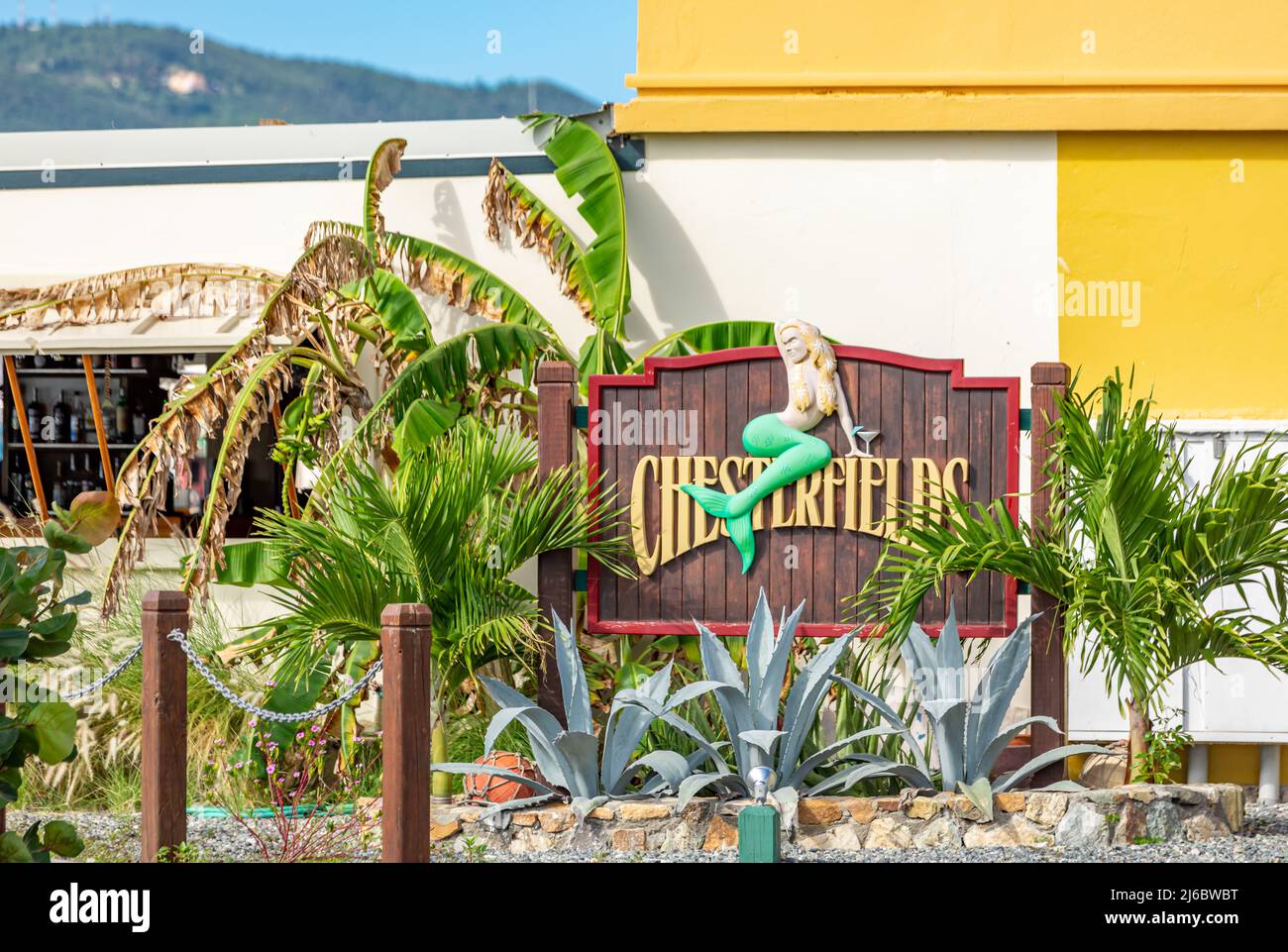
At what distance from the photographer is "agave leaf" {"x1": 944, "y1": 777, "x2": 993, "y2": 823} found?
19.7ft

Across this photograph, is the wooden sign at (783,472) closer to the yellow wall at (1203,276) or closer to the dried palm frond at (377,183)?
the yellow wall at (1203,276)

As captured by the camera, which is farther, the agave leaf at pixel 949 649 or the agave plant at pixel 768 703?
the agave leaf at pixel 949 649

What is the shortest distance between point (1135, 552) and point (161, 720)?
170 inches

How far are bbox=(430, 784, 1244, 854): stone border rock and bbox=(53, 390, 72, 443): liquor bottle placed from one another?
5520 millimetres

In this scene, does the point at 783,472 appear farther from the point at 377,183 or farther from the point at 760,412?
the point at 377,183

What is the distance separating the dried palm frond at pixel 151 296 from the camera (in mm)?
8570

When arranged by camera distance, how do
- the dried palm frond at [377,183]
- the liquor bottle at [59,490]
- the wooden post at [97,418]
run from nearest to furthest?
1. the dried palm frond at [377,183]
2. the wooden post at [97,418]
3. the liquor bottle at [59,490]

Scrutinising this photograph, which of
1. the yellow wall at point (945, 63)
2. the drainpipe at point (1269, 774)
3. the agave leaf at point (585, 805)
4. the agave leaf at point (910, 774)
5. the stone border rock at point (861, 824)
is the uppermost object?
the yellow wall at point (945, 63)

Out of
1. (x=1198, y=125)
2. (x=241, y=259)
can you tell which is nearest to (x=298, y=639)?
(x=241, y=259)

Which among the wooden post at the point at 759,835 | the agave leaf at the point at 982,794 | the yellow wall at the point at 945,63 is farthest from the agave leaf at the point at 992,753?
the yellow wall at the point at 945,63

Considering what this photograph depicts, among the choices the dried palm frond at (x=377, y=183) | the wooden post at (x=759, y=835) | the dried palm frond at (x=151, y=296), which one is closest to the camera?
the wooden post at (x=759, y=835)

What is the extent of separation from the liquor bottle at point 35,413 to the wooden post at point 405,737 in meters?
6.50

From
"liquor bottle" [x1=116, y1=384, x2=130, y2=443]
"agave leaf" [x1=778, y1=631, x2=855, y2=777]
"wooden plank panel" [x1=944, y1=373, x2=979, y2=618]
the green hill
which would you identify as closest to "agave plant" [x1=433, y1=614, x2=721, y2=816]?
"agave leaf" [x1=778, y1=631, x2=855, y2=777]
